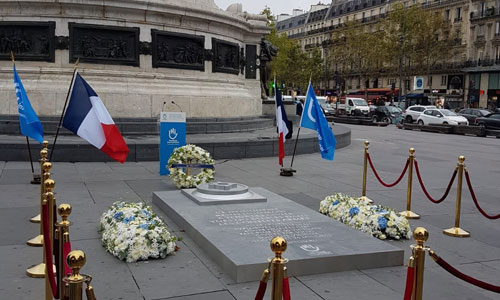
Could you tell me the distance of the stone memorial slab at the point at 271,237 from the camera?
5.43 m

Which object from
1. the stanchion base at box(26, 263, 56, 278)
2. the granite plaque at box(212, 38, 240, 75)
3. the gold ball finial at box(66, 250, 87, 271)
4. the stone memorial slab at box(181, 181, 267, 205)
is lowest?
the stanchion base at box(26, 263, 56, 278)

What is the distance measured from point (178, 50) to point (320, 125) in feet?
26.5

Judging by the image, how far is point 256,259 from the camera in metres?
5.34

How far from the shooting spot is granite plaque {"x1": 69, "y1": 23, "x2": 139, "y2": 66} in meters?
15.8

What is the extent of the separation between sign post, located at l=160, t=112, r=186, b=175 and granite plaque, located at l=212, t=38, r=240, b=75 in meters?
7.33

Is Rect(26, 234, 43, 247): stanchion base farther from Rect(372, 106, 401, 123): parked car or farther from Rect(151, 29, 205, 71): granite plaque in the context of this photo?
Rect(372, 106, 401, 123): parked car

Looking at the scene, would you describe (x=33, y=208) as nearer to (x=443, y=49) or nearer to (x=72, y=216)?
(x=72, y=216)

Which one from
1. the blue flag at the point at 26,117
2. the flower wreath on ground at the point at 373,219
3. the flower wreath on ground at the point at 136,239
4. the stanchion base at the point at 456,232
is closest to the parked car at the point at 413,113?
the stanchion base at the point at 456,232

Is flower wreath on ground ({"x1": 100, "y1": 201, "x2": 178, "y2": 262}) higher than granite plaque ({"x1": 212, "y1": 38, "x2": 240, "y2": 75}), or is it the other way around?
granite plaque ({"x1": 212, "y1": 38, "x2": 240, "y2": 75})

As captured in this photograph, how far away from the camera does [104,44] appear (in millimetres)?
16109

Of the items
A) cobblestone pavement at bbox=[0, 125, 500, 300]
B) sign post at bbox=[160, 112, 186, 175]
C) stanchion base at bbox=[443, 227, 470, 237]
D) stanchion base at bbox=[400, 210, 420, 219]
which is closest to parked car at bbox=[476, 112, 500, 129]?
cobblestone pavement at bbox=[0, 125, 500, 300]

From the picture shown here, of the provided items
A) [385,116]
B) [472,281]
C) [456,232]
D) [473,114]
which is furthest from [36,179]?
[385,116]

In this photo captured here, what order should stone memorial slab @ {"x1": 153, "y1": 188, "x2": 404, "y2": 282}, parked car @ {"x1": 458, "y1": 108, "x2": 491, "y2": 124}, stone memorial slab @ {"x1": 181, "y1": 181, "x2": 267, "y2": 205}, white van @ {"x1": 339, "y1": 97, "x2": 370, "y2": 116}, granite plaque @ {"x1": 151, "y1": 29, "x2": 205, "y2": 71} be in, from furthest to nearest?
1. white van @ {"x1": 339, "y1": 97, "x2": 370, "y2": 116}
2. parked car @ {"x1": 458, "y1": 108, "x2": 491, "y2": 124}
3. granite plaque @ {"x1": 151, "y1": 29, "x2": 205, "y2": 71}
4. stone memorial slab @ {"x1": 181, "y1": 181, "x2": 267, "y2": 205}
5. stone memorial slab @ {"x1": 153, "y1": 188, "x2": 404, "y2": 282}

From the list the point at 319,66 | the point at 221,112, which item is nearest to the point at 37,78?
Answer: the point at 221,112
